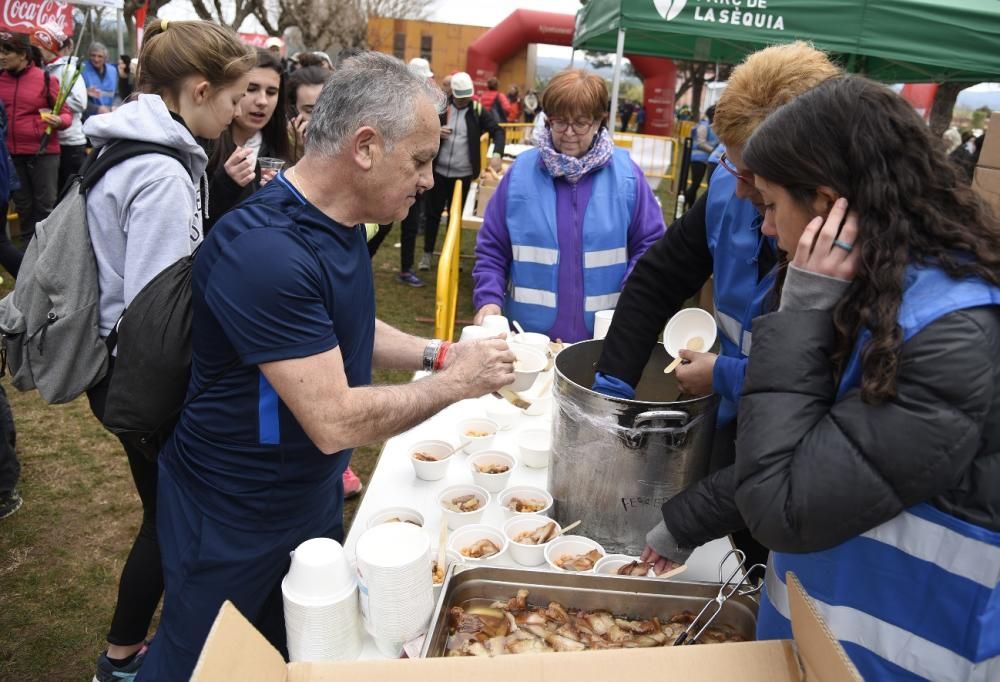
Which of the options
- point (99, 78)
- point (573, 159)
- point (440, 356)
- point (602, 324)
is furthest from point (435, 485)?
point (99, 78)

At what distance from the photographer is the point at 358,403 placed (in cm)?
133

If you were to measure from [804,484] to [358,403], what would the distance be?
2.57 ft

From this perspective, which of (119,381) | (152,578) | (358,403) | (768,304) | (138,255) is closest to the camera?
(358,403)

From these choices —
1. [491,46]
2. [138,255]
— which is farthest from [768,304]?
[491,46]

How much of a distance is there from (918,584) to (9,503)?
144 inches

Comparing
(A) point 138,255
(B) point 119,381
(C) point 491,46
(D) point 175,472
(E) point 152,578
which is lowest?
A: (E) point 152,578

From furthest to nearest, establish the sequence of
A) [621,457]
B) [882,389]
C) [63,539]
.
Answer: [63,539], [621,457], [882,389]

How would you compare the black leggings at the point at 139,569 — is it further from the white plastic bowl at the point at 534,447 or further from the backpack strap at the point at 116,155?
the white plastic bowl at the point at 534,447

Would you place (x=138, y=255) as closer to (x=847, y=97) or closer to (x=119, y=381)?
(x=119, y=381)

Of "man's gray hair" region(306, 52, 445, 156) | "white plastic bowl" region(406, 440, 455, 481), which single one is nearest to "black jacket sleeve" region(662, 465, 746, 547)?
"white plastic bowl" region(406, 440, 455, 481)

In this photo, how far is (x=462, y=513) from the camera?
5.52 feet

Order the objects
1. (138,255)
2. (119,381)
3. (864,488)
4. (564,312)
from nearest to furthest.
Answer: (864,488) → (119,381) → (138,255) → (564,312)

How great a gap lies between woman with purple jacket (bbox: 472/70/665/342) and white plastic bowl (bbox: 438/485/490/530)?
1.09m

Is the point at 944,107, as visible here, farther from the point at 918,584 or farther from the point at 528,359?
the point at 918,584
